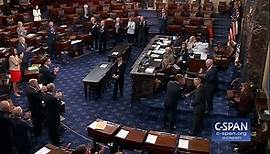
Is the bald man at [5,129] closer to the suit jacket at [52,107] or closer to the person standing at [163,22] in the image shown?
the suit jacket at [52,107]

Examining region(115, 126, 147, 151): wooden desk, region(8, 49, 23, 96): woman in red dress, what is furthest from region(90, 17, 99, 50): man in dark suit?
region(115, 126, 147, 151): wooden desk

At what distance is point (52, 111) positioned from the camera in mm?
9906

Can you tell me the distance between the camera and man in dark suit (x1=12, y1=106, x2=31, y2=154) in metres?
8.89

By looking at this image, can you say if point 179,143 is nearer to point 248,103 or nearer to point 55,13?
point 248,103

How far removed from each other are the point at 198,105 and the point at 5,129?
14.9 ft

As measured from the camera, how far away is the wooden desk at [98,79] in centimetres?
1273

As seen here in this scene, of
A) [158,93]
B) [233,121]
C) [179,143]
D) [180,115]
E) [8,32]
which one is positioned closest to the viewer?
[233,121]

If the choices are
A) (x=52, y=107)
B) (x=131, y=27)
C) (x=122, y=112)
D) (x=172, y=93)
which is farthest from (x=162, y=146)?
(x=131, y=27)

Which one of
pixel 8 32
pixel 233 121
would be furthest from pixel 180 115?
pixel 8 32

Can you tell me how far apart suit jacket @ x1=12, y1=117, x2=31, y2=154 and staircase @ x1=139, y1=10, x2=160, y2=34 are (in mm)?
11572

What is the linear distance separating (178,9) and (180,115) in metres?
9.85

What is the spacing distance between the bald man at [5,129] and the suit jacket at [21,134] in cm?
13

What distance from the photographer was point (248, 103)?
1086cm

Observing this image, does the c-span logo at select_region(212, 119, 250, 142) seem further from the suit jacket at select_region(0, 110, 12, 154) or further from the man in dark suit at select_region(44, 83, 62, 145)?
the suit jacket at select_region(0, 110, 12, 154)
